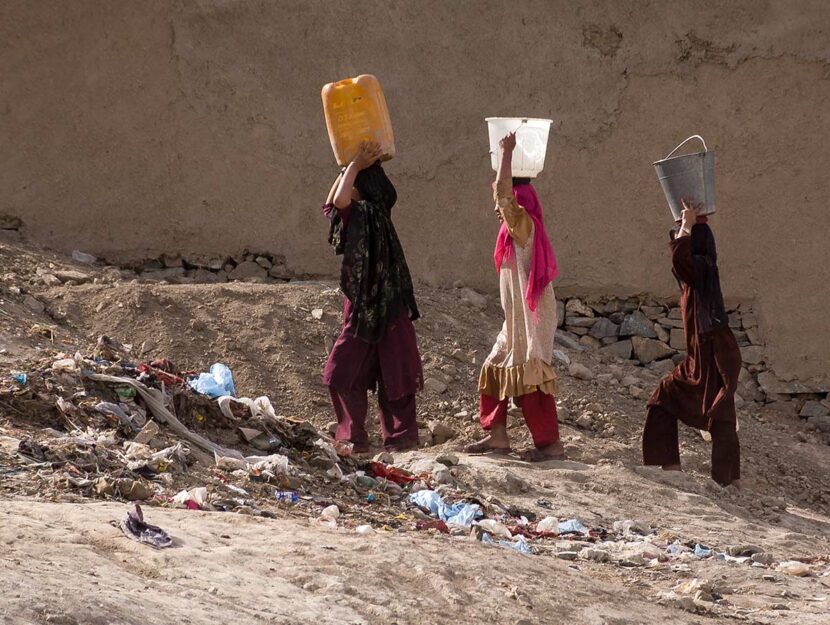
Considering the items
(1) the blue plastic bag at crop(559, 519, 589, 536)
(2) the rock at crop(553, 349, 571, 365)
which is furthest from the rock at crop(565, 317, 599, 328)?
(1) the blue plastic bag at crop(559, 519, 589, 536)

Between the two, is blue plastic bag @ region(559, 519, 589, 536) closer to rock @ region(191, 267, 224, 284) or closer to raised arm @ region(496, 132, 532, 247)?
raised arm @ region(496, 132, 532, 247)

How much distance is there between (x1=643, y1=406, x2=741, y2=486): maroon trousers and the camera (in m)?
7.60

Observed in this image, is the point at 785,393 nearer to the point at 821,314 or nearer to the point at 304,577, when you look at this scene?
the point at 821,314

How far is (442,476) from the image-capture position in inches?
269

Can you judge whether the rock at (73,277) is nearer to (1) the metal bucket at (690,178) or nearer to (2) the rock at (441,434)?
(2) the rock at (441,434)

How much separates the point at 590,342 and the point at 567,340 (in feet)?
0.76

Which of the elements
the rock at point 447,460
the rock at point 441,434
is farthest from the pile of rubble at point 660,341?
the rock at point 447,460

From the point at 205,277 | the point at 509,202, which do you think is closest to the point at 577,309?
the point at 205,277

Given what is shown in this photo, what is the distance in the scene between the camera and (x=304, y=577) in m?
4.58

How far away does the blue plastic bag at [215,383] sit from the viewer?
24.2ft

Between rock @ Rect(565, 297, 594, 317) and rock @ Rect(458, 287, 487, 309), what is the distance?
2.04 feet

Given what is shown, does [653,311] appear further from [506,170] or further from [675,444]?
[506,170]

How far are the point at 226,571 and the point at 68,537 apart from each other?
0.49 metres

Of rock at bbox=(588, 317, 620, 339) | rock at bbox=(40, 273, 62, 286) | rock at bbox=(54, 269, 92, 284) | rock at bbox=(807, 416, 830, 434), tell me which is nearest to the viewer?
rock at bbox=(40, 273, 62, 286)
